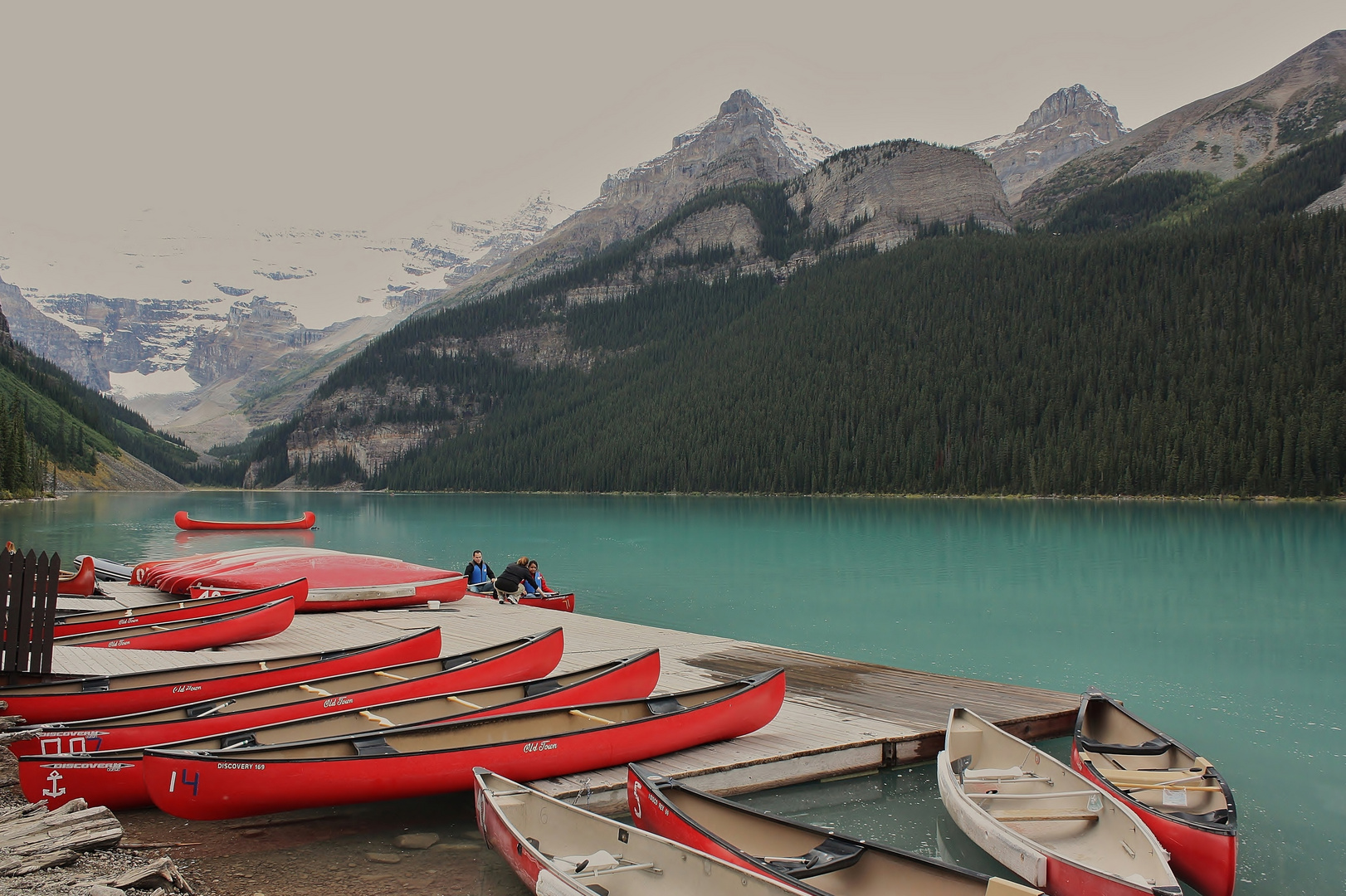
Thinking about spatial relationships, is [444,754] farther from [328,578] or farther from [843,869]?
[328,578]

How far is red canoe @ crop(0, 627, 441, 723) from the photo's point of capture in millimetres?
10008

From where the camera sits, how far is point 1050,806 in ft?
27.2

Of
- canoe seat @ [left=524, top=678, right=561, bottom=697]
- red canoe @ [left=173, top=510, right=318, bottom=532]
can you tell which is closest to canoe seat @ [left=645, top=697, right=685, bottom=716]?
canoe seat @ [left=524, top=678, right=561, bottom=697]

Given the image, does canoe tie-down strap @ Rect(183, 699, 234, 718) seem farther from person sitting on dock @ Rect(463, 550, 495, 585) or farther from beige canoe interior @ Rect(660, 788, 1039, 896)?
person sitting on dock @ Rect(463, 550, 495, 585)

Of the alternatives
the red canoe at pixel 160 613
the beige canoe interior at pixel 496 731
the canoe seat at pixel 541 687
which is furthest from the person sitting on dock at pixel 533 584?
the beige canoe interior at pixel 496 731

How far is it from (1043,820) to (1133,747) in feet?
7.74

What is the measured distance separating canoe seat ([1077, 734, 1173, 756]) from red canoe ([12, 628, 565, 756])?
7.09m

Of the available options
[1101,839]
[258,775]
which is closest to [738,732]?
[1101,839]

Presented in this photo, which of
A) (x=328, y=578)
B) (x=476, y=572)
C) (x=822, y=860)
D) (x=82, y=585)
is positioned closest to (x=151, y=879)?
(x=822, y=860)

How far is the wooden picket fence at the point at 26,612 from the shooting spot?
409 inches

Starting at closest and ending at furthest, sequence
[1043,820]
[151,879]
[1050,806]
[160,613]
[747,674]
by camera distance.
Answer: [151,879]
[1043,820]
[1050,806]
[747,674]
[160,613]

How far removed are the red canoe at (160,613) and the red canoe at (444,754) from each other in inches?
357

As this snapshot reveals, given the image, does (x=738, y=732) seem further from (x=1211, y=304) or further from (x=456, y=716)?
(x=1211, y=304)

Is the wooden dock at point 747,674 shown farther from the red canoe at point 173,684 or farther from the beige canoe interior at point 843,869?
the red canoe at point 173,684
